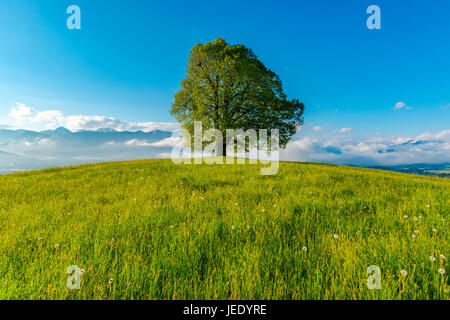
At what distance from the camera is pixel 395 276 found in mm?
2332

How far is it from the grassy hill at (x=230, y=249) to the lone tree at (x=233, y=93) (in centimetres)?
1948

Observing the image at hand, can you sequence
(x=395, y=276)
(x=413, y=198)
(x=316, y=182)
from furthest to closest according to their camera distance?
(x=316, y=182), (x=413, y=198), (x=395, y=276)

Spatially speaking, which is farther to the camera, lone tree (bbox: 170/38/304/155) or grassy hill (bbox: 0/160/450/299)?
lone tree (bbox: 170/38/304/155)

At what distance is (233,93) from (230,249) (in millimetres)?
23268

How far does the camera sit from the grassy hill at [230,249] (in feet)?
6.91

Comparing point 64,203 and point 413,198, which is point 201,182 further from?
point 413,198

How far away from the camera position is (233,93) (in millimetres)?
23953

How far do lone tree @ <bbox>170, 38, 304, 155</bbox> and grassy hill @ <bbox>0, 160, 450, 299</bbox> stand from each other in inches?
767

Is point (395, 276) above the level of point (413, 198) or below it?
below

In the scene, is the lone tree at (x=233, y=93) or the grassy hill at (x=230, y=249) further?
the lone tree at (x=233, y=93)

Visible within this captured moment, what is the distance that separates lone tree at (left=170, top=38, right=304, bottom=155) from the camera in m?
23.0

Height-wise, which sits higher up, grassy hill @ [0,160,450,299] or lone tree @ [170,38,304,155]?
lone tree @ [170,38,304,155]
